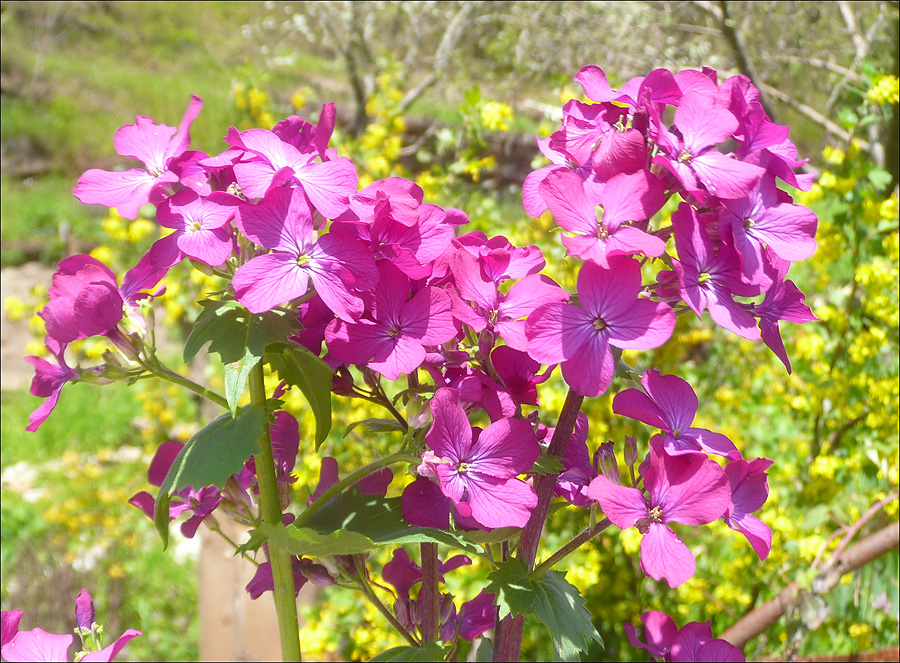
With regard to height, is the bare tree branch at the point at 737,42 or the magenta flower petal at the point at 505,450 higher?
the bare tree branch at the point at 737,42

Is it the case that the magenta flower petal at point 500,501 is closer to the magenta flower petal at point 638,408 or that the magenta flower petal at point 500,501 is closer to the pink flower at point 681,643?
the magenta flower petal at point 638,408

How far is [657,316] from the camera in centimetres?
61

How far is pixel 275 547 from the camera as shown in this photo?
30.4 inches

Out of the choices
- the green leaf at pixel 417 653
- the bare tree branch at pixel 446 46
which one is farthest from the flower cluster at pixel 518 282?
the bare tree branch at pixel 446 46

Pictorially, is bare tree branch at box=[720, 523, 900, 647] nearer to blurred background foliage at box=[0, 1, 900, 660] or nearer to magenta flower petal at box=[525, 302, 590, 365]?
blurred background foliage at box=[0, 1, 900, 660]

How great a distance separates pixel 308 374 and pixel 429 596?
274 millimetres

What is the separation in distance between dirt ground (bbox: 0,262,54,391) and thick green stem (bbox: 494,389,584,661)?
12.8 ft

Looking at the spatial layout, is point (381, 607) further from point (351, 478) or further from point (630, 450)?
point (630, 450)

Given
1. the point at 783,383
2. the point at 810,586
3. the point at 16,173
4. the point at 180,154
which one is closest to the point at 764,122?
the point at 180,154

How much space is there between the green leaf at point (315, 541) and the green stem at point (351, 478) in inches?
1.2

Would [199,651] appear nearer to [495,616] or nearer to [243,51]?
[495,616]

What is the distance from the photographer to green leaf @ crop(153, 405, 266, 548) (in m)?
0.67

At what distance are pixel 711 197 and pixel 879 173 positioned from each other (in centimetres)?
166

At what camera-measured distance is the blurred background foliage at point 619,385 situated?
191cm
